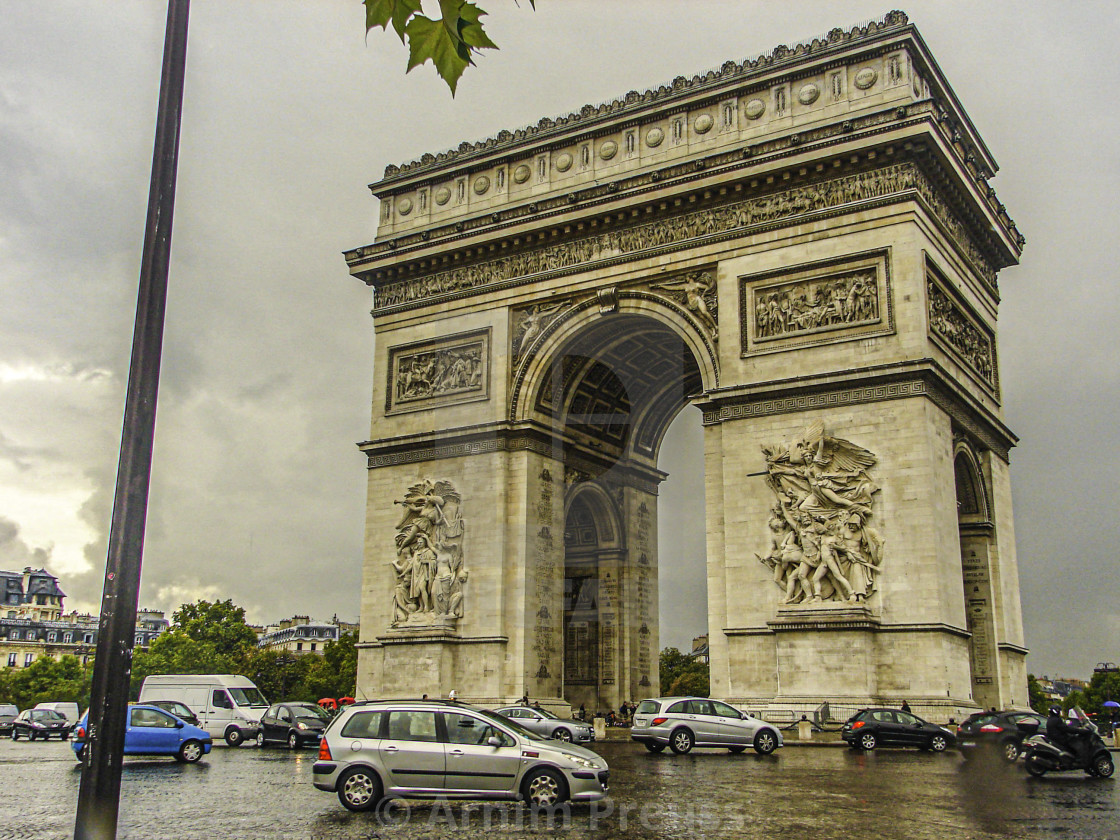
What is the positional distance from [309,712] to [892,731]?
1382 centimetres

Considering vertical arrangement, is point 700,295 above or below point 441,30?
above

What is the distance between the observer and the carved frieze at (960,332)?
1108 inches

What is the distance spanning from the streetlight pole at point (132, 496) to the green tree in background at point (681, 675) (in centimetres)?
8397

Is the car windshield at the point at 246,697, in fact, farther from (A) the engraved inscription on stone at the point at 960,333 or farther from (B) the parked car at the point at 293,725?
(A) the engraved inscription on stone at the point at 960,333

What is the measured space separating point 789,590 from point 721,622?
2.22m

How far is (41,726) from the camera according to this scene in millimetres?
40250

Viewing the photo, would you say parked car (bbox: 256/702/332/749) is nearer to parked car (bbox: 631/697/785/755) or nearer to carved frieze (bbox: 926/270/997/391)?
parked car (bbox: 631/697/785/755)

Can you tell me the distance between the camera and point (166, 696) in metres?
31.6

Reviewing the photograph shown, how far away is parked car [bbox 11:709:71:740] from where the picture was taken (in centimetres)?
4019

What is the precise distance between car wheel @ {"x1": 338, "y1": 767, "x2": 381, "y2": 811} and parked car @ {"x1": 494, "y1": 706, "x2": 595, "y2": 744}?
1078 centimetres

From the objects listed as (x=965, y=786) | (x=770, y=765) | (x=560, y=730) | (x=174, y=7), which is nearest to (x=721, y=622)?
(x=560, y=730)

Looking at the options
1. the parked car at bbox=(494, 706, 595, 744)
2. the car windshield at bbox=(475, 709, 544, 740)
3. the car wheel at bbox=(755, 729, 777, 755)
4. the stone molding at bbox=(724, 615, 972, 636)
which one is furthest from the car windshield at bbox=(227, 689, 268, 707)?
the car windshield at bbox=(475, 709, 544, 740)

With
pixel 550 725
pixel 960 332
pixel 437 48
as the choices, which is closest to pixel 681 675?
pixel 960 332

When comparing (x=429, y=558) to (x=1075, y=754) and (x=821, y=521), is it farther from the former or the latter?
(x=1075, y=754)
